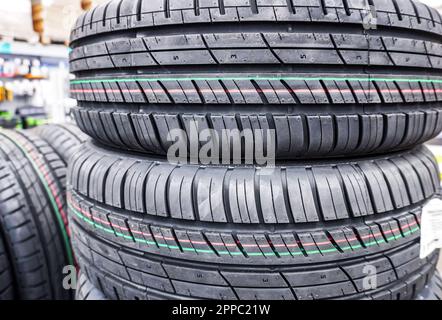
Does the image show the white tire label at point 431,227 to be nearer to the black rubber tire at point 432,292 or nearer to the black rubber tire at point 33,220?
the black rubber tire at point 432,292

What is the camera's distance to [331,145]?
37.0 inches

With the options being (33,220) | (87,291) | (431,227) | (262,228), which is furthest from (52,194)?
(431,227)

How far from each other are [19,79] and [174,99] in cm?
928

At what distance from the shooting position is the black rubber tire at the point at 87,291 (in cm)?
121

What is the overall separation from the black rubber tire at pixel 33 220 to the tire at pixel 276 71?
854 mm

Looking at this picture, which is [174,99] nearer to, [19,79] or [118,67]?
[118,67]

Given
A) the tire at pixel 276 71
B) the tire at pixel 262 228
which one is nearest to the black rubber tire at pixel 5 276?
the tire at pixel 262 228

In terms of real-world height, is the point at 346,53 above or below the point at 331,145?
above

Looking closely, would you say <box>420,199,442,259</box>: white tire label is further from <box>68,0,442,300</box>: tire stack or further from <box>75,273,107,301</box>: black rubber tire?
<box>75,273,107,301</box>: black rubber tire

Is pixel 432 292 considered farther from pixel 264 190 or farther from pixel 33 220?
pixel 33 220

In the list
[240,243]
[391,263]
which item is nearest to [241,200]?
[240,243]

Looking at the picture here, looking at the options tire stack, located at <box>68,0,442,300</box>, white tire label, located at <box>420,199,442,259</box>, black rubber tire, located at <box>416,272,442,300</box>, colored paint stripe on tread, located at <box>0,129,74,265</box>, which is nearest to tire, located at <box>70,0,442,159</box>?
tire stack, located at <box>68,0,442,300</box>

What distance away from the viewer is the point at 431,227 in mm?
1130
